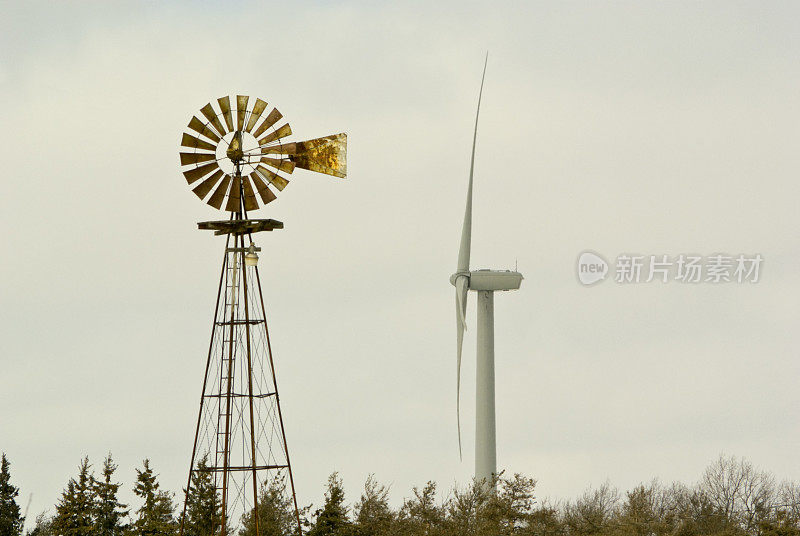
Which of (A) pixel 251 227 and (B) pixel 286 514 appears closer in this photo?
(A) pixel 251 227

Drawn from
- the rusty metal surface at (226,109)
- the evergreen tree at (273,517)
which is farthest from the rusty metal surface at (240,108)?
the evergreen tree at (273,517)

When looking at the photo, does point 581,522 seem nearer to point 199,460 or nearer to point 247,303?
point 199,460

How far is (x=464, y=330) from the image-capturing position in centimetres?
7156

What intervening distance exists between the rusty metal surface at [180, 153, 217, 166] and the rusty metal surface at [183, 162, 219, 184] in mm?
194

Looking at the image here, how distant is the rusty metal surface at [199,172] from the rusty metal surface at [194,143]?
0.55 m

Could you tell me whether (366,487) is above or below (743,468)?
below

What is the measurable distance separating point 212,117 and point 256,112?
1411mm

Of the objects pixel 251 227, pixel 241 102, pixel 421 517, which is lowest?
pixel 421 517

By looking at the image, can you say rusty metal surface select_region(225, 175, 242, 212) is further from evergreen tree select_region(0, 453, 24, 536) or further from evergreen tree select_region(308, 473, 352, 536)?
evergreen tree select_region(0, 453, 24, 536)

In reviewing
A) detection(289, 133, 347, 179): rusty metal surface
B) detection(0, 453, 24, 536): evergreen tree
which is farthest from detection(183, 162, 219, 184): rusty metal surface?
detection(0, 453, 24, 536): evergreen tree

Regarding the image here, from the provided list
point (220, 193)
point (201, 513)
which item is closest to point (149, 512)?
point (201, 513)

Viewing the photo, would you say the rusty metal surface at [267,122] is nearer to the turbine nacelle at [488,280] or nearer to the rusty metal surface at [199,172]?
the rusty metal surface at [199,172]

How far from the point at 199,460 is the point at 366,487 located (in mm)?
16276

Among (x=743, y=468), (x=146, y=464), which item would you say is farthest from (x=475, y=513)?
(x=743, y=468)
